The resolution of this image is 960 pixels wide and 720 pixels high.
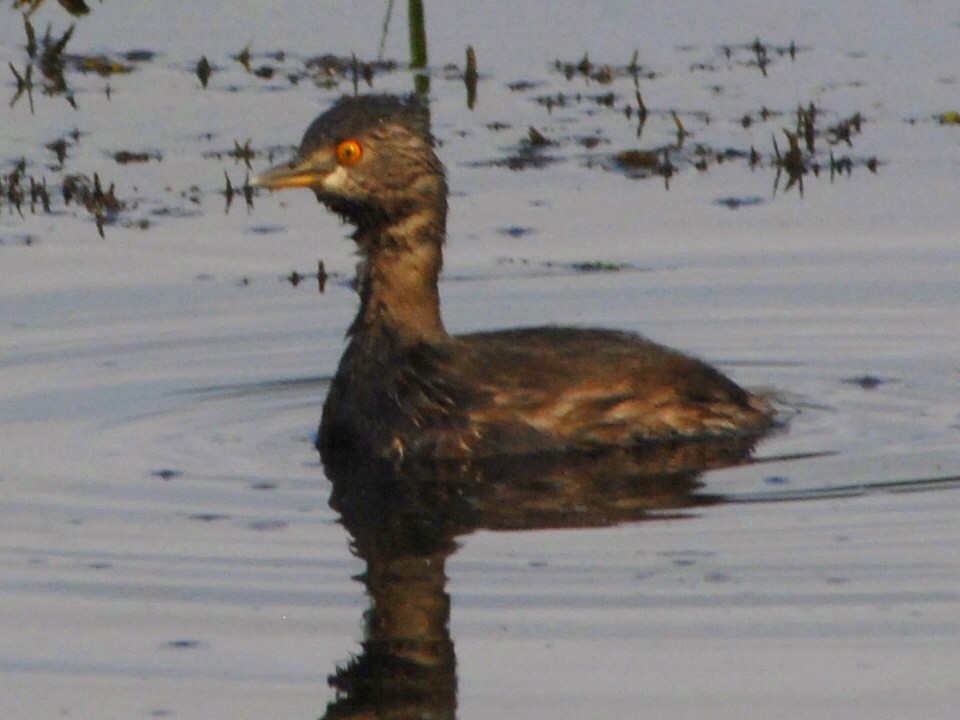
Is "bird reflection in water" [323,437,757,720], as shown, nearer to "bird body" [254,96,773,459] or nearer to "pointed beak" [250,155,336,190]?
"bird body" [254,96,773,459]

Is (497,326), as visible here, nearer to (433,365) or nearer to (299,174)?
(433,365)

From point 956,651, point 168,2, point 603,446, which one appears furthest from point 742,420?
point 168,2

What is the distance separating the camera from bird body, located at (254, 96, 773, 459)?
35.9 ft

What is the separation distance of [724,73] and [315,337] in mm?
5391

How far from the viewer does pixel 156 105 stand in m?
16.9

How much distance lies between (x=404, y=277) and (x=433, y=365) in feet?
1.41

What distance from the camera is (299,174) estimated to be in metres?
11.2

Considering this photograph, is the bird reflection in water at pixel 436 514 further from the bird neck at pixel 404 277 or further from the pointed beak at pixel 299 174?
the pointed beak at pixel 299 174

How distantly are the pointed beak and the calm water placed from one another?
102 centimetres

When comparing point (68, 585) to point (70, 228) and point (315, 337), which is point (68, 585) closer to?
point (315, 337)

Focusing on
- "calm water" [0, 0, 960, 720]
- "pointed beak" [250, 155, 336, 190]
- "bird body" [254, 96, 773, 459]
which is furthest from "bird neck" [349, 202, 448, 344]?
"calm water" [0, 0, 960, 720]

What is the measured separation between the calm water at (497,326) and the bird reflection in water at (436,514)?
1.0 inches

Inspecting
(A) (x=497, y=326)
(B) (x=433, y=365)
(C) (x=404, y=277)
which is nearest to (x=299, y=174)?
(C) (x=404, y=277)

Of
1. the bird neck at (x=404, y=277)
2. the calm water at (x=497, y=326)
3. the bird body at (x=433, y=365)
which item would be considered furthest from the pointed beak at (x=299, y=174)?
the calm water at (x=497, y=326)
